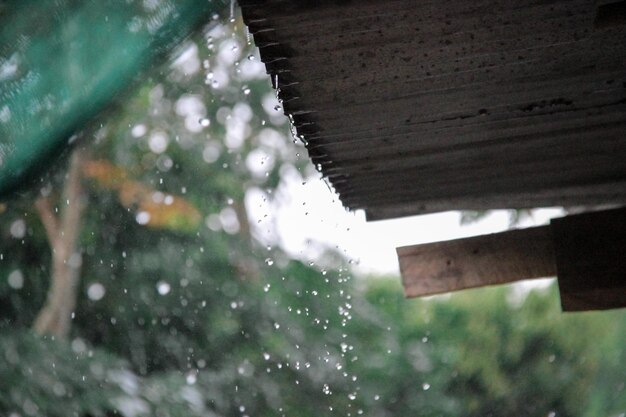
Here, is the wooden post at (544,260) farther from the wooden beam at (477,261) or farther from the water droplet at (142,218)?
the water droplet at (142,218)

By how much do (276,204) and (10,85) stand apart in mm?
5242

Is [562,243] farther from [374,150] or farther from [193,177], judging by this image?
[193,177]

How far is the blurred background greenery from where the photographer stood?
5.73m

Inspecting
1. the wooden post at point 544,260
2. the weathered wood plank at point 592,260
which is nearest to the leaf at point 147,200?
the wooden post at point 544,260

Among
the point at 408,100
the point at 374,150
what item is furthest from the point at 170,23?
the point at 408,100

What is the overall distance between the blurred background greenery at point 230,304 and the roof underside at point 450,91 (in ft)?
11.8

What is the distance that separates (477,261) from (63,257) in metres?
4.22

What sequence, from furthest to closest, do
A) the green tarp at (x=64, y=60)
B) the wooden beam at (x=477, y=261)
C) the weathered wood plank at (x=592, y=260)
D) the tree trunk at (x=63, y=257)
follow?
the tree trunk at (x=63, y=257), the wooden beam at (x=477, y=261), the green tarp at (x=64, y=60), the weathered wood plank at (x=592, y=260)

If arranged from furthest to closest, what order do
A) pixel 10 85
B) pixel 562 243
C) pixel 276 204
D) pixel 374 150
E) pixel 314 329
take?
pixel 276 204, pixel 314 329, pixel 10 85, pixel 562 243, pixel 374 150

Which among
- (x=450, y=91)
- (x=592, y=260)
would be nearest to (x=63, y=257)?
(x=592, y=260)

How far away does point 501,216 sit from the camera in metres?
7.38

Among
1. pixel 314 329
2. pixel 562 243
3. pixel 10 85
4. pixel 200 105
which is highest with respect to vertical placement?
pixel 200 105

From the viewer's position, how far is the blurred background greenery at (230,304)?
5.73 meters

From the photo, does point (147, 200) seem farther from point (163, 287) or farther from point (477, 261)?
point (477, 261)
